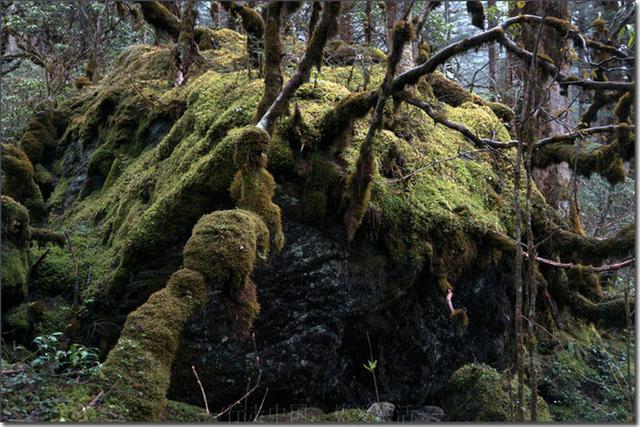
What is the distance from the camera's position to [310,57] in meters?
6.26

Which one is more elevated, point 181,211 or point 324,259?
point 181,211

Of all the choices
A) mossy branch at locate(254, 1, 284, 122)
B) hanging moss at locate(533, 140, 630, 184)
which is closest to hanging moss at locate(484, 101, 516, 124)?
hanging moss at locate(533, 140, 630, 184)

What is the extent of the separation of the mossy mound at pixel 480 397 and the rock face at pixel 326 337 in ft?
0.88

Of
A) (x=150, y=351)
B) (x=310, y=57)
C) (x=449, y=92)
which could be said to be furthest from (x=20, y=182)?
(x=449, y=92)

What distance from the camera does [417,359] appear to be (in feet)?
22.5

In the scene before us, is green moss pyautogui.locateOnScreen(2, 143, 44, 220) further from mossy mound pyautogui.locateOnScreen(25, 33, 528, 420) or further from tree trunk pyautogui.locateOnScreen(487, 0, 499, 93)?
tree trunk pyautogui.locateOnScreen(487, 0, 499, 93)

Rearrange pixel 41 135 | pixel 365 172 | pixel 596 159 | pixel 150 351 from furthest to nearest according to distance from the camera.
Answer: pixel 41 135, pixel 596 159, pixel 365 172, pixel 150 351

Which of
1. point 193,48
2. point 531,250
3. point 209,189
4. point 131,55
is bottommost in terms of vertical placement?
point 531,250

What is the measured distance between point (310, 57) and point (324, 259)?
2.08m

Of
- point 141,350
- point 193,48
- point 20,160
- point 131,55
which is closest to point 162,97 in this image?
point 193,48

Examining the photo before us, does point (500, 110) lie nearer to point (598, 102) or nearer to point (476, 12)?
point (598, 102)

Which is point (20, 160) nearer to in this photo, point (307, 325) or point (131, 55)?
point (131, 55)

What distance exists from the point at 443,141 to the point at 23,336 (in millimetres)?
5538

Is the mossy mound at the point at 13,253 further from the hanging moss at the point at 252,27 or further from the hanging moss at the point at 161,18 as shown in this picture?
the hanging moss at the point at 161,18
